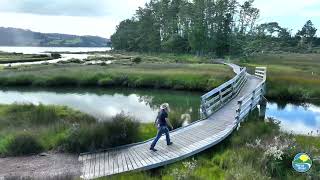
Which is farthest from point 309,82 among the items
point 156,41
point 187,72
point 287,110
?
point 156,41

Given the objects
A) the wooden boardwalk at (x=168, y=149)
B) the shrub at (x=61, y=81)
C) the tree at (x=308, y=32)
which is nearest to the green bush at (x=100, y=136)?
the wooden boardwalk at (x=168, y=149)

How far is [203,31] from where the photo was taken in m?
86.9

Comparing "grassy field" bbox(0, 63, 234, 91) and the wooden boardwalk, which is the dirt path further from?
"grassy field" bbox(0, 63, 234, 91)

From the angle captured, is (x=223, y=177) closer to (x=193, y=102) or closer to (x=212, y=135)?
(x=212, y=135)

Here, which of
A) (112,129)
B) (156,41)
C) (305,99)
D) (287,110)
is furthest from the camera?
(156,41)

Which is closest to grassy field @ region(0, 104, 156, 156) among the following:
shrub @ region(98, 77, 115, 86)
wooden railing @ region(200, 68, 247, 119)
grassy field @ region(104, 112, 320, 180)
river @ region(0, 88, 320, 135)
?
wooden railing @ region(200, 68, 247, 119)

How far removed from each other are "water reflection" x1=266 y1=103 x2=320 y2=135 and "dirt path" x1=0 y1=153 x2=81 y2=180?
11.6m

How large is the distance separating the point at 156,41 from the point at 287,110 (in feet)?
287

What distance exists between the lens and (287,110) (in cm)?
2773

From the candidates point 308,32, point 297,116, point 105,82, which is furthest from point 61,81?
point 308,32

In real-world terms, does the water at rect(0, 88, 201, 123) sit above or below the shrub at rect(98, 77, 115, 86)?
below

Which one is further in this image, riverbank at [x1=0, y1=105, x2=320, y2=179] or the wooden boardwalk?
the wooden boardwalk

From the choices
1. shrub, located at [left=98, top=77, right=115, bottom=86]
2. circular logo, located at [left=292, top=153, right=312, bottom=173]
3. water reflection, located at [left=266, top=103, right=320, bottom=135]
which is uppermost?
circular logo, located at [left=292, top=153, right=312, bottom=173]

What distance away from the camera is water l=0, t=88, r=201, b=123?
25.6 meters
